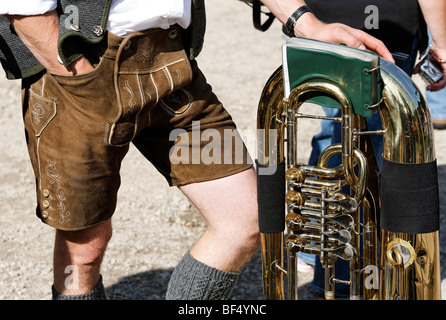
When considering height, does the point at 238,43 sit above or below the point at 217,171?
below

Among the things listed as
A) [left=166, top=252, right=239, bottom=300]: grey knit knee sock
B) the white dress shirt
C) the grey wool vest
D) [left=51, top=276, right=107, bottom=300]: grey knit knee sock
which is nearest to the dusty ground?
[left=51, top=276, right=107, bottom=300]: grey knit knee sock

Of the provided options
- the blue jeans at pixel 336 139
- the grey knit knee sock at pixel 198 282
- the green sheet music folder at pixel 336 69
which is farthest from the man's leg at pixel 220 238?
the blue jeans at pixel 336 139

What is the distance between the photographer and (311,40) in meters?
1.86

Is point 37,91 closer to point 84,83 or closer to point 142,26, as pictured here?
point 84,83

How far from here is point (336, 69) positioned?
1.83m

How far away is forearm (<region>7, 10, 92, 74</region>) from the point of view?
2.06 meters

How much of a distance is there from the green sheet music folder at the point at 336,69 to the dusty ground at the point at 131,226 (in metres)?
1.55

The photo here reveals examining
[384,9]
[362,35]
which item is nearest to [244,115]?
[384,9]

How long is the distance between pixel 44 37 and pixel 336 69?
80 centimetres

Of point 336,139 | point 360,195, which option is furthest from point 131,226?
point 360,195

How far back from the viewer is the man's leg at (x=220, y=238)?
92.2 inches

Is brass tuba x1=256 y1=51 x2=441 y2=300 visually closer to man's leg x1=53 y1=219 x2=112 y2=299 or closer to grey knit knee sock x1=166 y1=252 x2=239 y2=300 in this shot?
grey knit knee sock x1=166 y1=252 x2=239 y2=300

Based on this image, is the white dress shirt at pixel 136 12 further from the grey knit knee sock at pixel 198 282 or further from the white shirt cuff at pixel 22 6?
the grey knit knee sock at pixel 198 282

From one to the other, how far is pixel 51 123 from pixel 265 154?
649 mm
